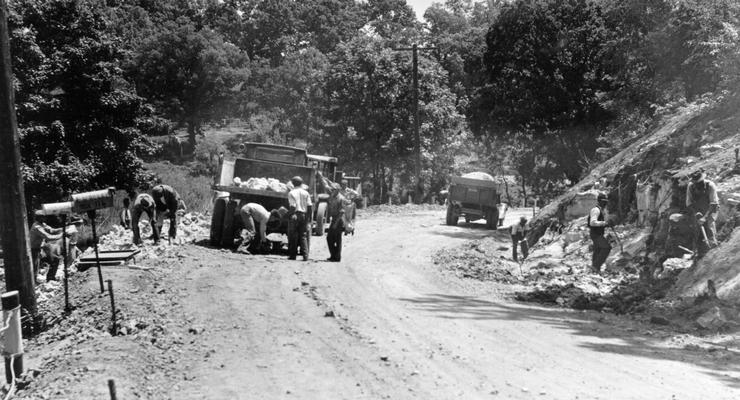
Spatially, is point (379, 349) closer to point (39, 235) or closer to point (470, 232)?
point (39, 235)

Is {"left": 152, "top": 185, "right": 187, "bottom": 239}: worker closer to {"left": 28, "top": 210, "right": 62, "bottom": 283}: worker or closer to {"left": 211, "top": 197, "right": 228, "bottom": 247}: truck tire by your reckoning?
{"left": 211, "top": 197, "right": 228, "bottom": 247}: truck tire

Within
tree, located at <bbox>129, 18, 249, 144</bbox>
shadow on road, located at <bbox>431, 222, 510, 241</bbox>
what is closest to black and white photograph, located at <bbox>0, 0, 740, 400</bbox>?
shadow on road, located at <bbox>431, 222, 510, 241</bbox>

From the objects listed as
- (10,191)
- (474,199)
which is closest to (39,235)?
(10,191)

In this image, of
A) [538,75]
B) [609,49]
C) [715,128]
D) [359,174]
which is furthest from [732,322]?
[359,174]

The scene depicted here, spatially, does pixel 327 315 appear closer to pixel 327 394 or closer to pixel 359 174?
pixel 327 394

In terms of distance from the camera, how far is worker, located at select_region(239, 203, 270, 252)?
16.4 meters

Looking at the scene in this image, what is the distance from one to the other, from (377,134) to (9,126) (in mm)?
35774

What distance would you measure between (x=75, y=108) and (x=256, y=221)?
51.0 ft

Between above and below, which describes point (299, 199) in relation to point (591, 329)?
above

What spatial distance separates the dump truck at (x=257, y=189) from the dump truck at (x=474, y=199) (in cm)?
1119

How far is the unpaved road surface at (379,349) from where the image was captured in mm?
7242

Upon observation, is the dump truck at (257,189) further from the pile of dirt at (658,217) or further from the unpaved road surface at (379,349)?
the pile of dirt at (658,217)

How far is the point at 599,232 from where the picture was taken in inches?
599

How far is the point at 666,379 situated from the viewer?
7.80 metres
